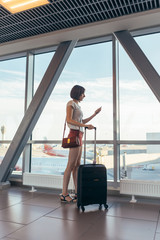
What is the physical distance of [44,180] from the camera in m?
3.73

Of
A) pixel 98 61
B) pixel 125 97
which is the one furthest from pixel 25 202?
pixel 98 61

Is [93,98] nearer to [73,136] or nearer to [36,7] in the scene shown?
[73,136]

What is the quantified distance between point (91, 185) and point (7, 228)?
1055mm

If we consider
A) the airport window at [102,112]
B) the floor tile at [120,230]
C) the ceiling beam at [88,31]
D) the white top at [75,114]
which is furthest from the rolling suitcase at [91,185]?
the ceiling beam at [88,31]

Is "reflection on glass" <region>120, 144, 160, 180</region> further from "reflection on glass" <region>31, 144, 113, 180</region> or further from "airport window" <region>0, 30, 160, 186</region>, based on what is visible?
"reflection on glass" <region>31, 144, 113, 180</region>

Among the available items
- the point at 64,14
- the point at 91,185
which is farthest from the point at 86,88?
the point at 91,185

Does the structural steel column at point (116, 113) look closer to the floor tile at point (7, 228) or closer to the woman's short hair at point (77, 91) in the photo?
the woman's short hair at point (77, 91)

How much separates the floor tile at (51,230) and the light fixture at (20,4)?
8.84ft

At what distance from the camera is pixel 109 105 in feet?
12.5

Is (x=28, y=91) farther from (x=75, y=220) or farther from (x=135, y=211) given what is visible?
(x=135, y=211)

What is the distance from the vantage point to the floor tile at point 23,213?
91.7 inches

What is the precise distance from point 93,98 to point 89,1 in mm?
1605

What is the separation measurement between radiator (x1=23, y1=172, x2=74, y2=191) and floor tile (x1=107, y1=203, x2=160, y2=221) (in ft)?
3.03

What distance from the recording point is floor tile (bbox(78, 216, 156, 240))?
1.91 meters
